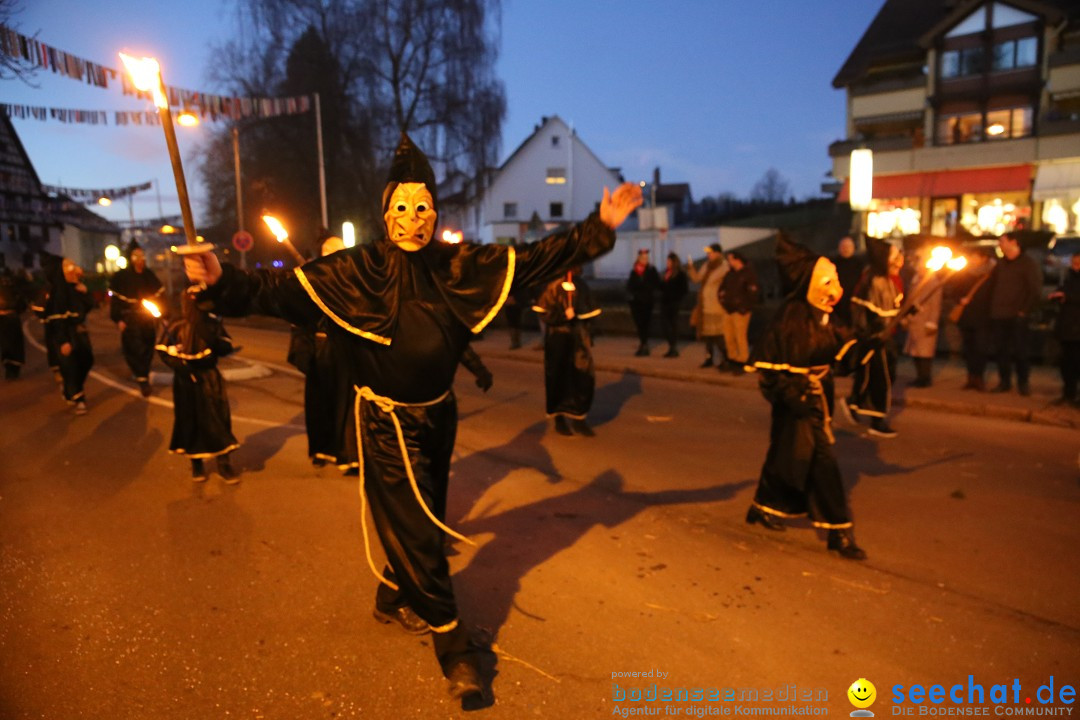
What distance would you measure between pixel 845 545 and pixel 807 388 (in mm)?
1001

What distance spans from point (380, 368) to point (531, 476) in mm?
3554

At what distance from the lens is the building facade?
2973cm

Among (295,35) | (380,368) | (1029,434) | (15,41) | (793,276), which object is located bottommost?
(1029,434)

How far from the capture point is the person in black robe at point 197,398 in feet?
23.3

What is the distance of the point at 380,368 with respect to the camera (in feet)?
12.6

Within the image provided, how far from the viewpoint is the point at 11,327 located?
13.8 m

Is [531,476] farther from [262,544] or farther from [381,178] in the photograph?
[381,178]

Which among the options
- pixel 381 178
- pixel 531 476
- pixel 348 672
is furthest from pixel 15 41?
pixel 381 178

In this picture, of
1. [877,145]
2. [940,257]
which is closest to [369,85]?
[877,145]

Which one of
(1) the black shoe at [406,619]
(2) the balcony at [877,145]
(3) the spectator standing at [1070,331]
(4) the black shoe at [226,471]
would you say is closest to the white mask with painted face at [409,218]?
(1) the black shoe at [406,619]

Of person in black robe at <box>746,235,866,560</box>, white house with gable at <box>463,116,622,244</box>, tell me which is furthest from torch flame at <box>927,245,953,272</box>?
white house with gable at <box>463,116,622,244</box>

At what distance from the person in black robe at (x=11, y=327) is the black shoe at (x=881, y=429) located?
41.7 feet

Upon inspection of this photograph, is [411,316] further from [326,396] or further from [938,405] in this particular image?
[938,405]

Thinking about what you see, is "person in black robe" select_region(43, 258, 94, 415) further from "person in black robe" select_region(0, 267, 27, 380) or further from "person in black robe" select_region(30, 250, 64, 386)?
"person in black robe" select_region(0, 267, 27, 380)
